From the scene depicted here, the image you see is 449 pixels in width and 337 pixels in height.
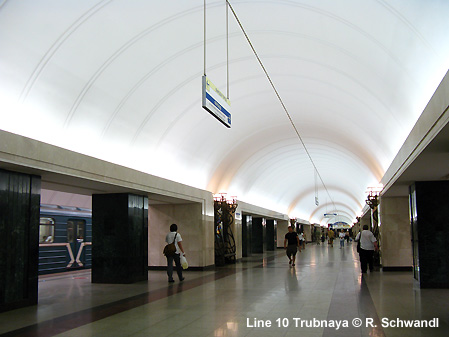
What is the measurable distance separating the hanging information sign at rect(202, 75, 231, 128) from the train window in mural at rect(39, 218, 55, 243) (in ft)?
32.7

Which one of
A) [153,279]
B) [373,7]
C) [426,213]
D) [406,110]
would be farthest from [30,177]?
[426,213]

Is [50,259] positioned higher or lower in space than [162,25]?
lower

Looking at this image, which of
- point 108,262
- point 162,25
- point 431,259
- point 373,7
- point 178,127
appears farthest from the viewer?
point 178,127

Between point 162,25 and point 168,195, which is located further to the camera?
point 168,195

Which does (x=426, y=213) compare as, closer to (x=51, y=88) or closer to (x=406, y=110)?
(x=406, y=110)

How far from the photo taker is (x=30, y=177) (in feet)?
29.9

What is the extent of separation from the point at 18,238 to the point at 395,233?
12405 mm

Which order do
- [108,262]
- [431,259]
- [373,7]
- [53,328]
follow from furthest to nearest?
[108,262]
[431,259]
[373,7]
[53,328]

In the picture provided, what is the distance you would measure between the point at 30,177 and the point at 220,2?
514cm

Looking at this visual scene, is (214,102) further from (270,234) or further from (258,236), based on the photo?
(270,234)

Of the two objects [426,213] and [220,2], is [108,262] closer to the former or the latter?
[220,2]

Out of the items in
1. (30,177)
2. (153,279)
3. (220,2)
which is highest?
(220,2)

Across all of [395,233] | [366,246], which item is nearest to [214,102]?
[366,246]

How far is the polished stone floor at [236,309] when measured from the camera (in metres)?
6.60
